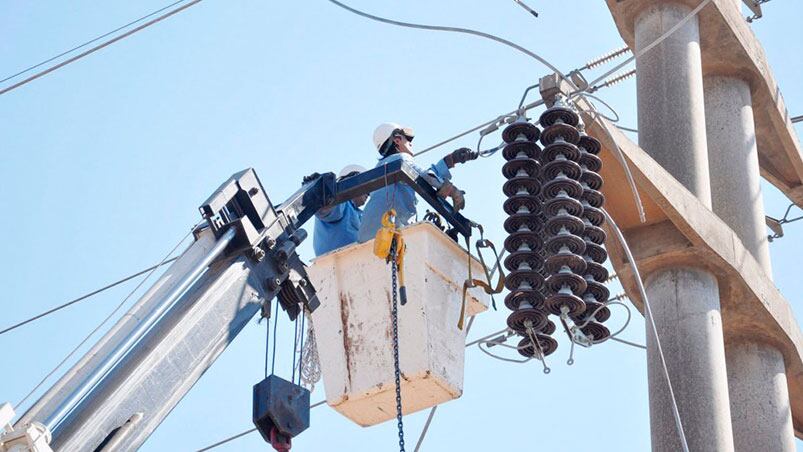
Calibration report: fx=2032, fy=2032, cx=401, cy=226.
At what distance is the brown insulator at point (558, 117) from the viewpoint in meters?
10.7

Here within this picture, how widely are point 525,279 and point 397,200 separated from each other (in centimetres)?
84

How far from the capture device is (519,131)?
1068cm

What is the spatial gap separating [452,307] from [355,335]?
0.51 metres

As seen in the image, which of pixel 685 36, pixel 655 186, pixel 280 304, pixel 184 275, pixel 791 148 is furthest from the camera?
pixel 791 148

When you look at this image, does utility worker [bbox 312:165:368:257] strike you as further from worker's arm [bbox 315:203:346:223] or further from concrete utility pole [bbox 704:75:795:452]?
concrete utility pole [bbox 704:75:795:452]

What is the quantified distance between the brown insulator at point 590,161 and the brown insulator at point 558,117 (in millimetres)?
177

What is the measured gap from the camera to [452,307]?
10.3m

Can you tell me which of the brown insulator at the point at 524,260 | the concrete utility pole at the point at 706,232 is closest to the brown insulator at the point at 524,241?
the brown insulator at the point at 524,260

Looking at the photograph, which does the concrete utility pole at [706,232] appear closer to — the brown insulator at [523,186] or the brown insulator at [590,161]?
the brown insulator at [590,161]

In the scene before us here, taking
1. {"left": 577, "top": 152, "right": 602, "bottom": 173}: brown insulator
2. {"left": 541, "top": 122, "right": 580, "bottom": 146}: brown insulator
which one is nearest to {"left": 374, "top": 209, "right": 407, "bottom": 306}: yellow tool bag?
{"left": 541, "top": 122, "right": 580, "bottom": 146}: brown insulator

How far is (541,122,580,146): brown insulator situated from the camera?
1065 centimetres

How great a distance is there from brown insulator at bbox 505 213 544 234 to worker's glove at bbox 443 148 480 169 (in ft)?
1.52

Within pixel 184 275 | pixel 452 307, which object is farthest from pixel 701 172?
pixel 184 275

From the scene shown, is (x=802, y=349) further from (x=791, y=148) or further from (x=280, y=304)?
(x=280, y=304)
